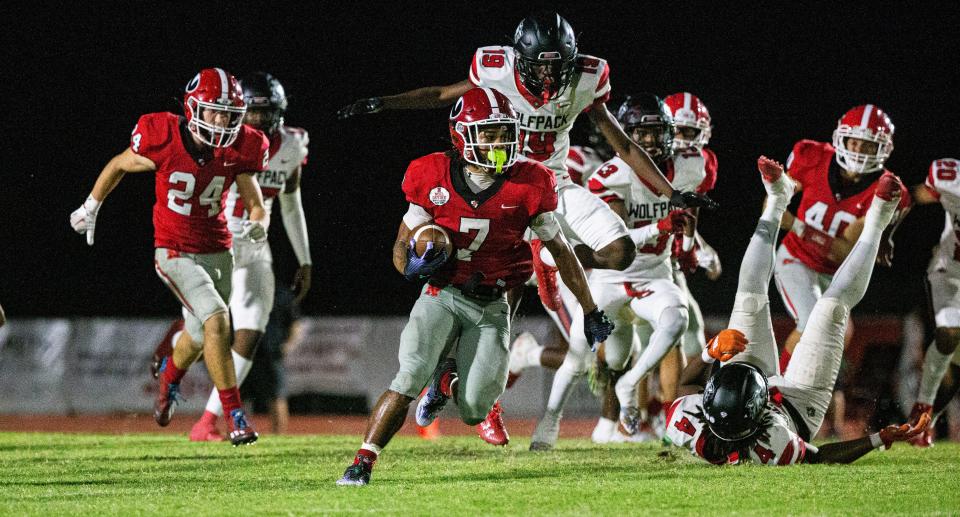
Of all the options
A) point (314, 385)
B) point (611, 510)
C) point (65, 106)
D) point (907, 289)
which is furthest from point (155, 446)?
point (907, 289)

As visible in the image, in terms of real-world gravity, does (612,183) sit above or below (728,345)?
above

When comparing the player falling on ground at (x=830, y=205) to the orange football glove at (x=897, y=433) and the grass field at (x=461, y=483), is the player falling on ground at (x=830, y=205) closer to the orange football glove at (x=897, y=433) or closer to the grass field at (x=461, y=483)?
the grass field at (x=461, y=483)

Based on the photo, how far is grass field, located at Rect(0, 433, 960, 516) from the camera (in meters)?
4.01

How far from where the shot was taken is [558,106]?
638cm

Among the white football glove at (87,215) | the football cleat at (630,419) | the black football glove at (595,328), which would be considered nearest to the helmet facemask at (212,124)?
the white football glove at (87,215)

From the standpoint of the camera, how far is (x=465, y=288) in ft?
16.2

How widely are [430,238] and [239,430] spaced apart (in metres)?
2.62

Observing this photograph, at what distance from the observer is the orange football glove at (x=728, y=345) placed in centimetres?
560

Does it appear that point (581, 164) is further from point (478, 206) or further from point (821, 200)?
point (478, 206)

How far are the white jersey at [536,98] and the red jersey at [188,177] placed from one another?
1518 millimetres

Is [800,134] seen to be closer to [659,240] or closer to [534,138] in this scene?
[659,240]

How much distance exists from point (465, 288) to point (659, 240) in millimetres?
2790

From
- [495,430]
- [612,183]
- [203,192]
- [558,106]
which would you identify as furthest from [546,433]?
[203,192]

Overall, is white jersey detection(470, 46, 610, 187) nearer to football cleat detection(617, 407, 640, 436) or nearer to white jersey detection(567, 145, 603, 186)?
white jersey detection(567, 145, 603, 186)
